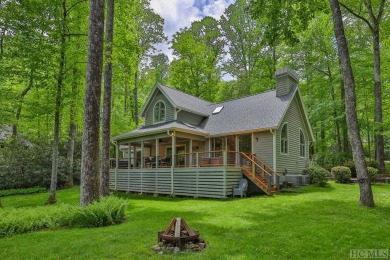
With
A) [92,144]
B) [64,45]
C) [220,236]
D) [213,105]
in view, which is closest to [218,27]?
[213,105]

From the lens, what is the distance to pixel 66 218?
7.32 m

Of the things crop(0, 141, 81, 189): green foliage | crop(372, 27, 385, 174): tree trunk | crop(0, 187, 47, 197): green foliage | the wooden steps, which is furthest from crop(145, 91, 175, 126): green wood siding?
crop(372, 27, 385, 174): tree trunk

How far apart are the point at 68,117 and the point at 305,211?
13.5 m

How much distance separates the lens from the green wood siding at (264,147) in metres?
14.5

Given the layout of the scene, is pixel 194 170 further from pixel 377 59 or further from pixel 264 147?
pixel 377 59

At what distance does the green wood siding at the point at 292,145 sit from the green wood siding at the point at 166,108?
7234 millimetres

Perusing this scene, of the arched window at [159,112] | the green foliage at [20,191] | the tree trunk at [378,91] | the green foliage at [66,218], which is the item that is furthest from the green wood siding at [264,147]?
the green foliage at [20,191]

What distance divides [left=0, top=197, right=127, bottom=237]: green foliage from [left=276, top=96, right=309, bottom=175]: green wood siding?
32.7 feet

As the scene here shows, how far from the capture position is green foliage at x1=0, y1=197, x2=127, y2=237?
23.0 feet

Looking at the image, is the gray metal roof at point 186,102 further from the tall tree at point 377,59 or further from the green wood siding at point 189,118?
the tall tree at point 377,59

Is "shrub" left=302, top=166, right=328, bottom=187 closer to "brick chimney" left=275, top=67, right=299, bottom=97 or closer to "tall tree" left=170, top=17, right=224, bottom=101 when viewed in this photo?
"brick chimney" left=275, top=67, right=299, bottom=97

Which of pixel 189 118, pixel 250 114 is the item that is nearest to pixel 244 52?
pixel 189 118

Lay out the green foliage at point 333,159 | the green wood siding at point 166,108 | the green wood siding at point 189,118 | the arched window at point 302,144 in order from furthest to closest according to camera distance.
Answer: the green foliage at point 333,159, the green wood siding at point 166,108, the green wood siding at point 189,118, the arched window at point 302,144

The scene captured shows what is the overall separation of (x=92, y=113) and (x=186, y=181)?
746 cm
